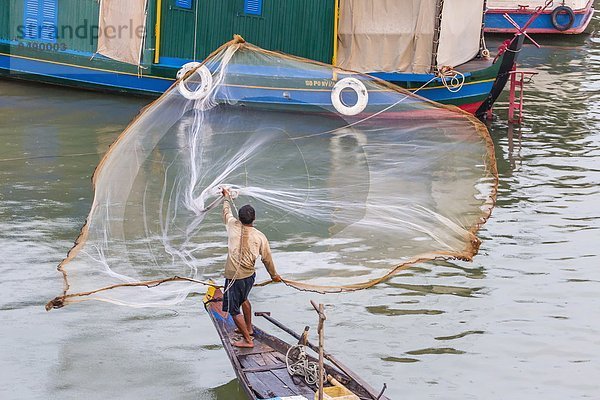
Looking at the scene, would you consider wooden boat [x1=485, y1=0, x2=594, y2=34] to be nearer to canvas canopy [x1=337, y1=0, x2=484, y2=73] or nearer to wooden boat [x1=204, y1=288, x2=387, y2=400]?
canvas canopy [x1=337, y1=0, x2=484, y2=73]

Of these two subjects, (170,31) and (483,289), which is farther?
(170,31)

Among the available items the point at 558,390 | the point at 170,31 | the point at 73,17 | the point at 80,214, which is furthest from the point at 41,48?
the point at 558,390

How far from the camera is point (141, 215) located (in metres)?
11.5

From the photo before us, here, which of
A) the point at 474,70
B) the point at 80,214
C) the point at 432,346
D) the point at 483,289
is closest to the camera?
the point at 432,346

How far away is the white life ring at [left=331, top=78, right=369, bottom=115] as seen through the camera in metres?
12.9

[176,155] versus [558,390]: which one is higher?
[176,155]

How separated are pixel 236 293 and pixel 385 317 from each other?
9.15 feet

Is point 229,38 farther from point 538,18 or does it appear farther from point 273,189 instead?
point 538,18

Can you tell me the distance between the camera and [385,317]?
12984 millimetres

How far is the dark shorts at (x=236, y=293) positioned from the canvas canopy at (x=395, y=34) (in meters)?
11.5

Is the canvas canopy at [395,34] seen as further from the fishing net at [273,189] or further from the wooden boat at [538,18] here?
the wooden boat at [538,18]

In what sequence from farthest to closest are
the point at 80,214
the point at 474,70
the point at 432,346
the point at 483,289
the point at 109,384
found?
the point at 474,70 → the point at 80,214 → the point at 483,289 → the point at 432,346 → the point at 109,384

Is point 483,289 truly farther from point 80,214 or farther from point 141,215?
point 80,214

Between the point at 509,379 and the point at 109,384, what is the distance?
4.39 meters
